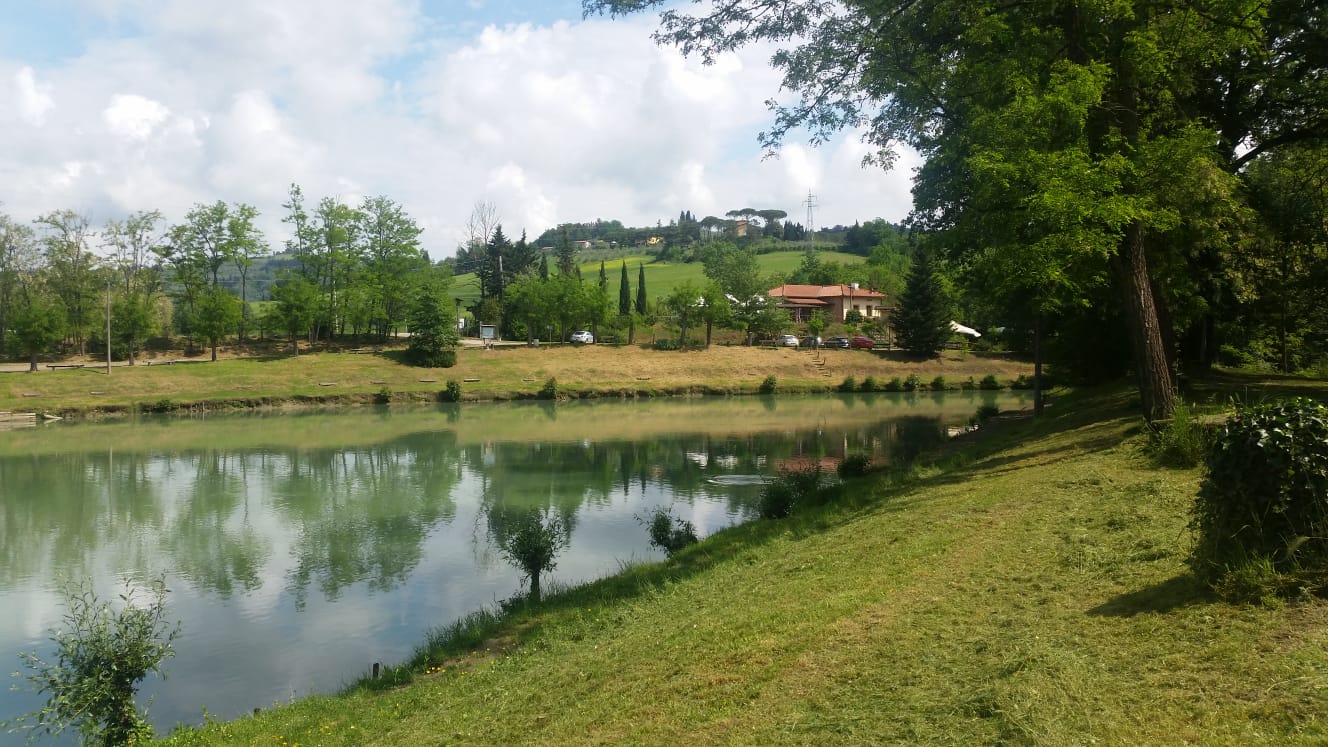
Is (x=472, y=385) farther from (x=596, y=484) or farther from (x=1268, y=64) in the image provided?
(x=1268, y=64)

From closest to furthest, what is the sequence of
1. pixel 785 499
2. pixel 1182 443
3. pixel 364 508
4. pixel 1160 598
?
pixel 1160 598, pixel 1182 443, pixel 785 499, pixel 364 508

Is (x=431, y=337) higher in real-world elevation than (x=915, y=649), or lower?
higher

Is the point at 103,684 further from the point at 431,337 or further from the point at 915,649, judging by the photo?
the point at 431,337

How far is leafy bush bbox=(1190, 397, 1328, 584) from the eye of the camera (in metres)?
5.04

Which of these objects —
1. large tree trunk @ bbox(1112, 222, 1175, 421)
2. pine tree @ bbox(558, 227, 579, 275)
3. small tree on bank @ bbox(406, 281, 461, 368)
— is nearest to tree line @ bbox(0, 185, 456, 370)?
small tree on bank @ bbox(406, 281, 461, 368)

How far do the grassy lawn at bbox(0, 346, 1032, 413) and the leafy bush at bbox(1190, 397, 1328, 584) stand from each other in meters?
50.2

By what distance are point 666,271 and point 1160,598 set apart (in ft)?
421

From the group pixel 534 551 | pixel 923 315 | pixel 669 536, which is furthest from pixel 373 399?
pixel 923 315

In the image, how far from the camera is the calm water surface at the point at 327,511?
12219mm

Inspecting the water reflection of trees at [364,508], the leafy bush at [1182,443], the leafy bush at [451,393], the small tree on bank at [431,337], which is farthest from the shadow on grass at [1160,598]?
the small tree on bank at [431,337]

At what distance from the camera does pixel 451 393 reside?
52.3 metres

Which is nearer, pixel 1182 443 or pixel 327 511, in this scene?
pixel 1182 443

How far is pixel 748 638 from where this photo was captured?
22.9 ft

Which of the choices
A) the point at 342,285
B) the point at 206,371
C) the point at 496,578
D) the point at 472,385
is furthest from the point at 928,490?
the point at 342,285
